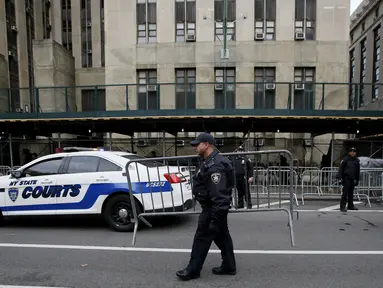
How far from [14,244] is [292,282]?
4526mm

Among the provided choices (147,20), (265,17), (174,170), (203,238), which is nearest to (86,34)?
(147,20)

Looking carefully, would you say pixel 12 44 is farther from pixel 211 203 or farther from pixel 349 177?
pixel 211 203

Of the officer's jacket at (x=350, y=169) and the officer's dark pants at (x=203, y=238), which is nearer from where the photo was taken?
the officer's dark pants at (x=203, y=238)

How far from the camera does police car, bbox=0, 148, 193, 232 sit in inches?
208

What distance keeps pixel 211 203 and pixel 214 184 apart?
277mm

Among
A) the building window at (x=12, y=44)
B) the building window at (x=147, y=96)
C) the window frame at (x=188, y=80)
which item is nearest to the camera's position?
the window frame at (x=188, y=80)

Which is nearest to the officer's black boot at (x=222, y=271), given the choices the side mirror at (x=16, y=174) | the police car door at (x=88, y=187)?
the police car door at (x=88, y=187)

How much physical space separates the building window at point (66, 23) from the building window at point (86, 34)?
6.12 feet

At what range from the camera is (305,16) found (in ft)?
56.8

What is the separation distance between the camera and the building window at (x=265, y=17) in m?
17.4

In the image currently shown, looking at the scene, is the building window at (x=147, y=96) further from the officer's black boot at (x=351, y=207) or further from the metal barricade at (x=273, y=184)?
the officer's black boot at (x=351, y=207)

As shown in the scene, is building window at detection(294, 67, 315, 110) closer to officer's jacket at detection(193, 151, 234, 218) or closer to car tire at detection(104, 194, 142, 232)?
car tire at detection(104, 194, 142, 232)

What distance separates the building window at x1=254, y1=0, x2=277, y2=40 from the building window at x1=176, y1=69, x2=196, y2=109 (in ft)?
16.3

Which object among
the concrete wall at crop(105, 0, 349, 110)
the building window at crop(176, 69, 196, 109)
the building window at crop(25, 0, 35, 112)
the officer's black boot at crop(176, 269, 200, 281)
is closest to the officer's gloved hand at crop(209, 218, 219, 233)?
the officer's black boot at crop(176, 269, 200, 281)
